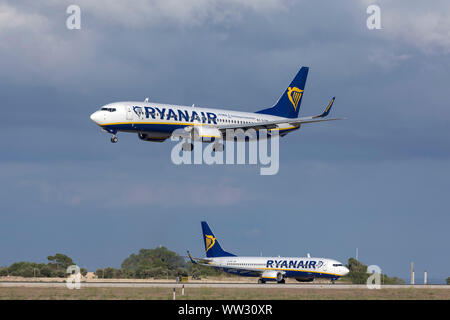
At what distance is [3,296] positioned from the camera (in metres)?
67.4

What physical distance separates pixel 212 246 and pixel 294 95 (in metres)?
34.2

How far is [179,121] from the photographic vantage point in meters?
89.9

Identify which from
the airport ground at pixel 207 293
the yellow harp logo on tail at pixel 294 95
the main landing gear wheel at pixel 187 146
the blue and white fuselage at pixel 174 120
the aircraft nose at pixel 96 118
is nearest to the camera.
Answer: the airport ground at pixel 207 293

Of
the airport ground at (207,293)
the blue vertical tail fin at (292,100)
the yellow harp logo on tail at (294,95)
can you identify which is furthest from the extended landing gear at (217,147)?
the yellow harp logo on tail at (294,95)

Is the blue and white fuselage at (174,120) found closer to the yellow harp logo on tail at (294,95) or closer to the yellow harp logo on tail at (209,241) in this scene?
the yellow harp logo on tail at (294,95)

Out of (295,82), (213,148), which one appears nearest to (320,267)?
(295,82)

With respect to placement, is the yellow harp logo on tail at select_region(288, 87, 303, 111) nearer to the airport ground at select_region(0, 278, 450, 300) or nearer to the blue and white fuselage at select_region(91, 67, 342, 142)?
the blue and white fuselage at select_region(91, 67, 342, 142)

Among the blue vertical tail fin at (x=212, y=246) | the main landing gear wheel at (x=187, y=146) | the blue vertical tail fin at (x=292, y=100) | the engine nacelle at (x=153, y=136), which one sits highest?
the blue vertical tail fin at (x=292, y=100)

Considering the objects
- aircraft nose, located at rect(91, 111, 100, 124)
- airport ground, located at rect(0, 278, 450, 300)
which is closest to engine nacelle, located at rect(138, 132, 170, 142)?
aircraft nose, located at rect(91, 111, 100, 124)

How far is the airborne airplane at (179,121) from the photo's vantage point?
281ft

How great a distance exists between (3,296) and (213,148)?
33693 mm
